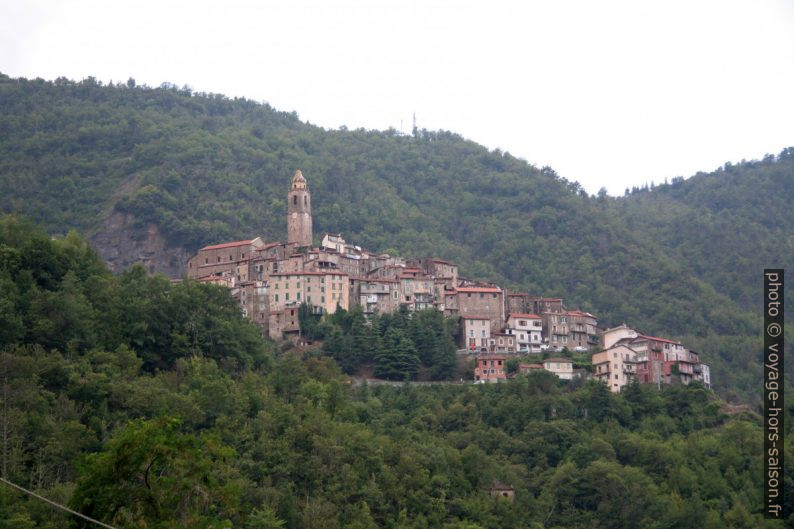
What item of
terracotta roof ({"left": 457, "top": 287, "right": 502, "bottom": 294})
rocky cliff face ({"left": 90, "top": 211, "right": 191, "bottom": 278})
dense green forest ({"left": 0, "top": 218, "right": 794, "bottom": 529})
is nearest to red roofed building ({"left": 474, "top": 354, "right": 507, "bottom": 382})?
dense green forest ({"left": 0, "top": 218, "right": 794, "bottom": 529})

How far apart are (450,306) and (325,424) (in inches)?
887

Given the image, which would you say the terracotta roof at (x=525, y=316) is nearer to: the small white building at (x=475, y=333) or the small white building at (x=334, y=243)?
the small white building at (x=475, y=333)

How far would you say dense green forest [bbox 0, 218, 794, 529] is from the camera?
5444 centimetres

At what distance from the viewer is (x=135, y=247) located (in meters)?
116

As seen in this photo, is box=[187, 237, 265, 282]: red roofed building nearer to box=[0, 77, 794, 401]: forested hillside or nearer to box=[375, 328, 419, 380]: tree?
box=[375, 328, 419, 380]: tree

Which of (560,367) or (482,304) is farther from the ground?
(482,304)

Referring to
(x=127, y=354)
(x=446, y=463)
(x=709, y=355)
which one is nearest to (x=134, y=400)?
(x=127, y=354)

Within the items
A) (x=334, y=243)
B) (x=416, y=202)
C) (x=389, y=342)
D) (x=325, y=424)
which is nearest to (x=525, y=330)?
(x=389, y=342)

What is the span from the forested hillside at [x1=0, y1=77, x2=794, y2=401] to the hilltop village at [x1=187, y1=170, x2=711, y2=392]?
60.4ft

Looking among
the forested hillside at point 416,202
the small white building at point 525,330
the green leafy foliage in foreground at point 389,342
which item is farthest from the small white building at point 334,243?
the forested hillside at point 416,202

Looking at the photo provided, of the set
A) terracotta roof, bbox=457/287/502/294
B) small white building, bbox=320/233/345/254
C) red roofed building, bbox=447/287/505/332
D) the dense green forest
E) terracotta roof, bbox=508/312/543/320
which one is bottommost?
the dense green forest

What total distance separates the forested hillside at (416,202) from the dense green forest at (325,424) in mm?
27937

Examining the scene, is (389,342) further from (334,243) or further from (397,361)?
(334,243)

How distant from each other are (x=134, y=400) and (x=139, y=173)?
79.9 meters
